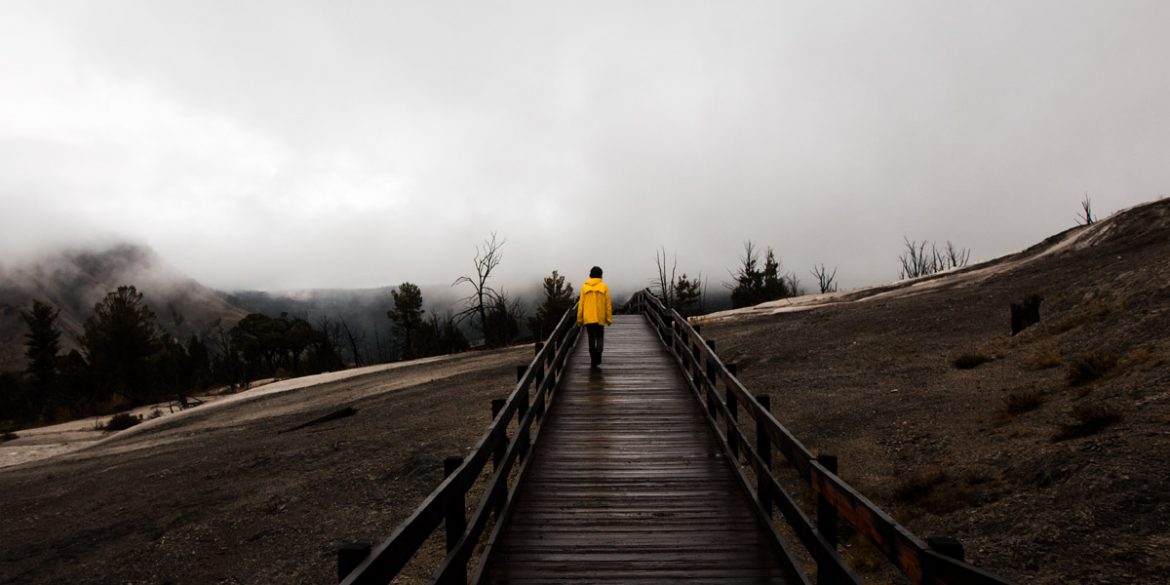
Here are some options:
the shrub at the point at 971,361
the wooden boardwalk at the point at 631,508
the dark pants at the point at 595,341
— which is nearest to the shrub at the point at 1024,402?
the shrub at the point at 971,361

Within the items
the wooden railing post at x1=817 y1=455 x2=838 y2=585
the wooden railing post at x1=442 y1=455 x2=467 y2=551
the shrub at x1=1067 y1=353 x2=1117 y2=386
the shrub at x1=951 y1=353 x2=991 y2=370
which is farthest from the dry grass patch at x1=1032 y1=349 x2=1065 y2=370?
the wooden railing post at x1=442 y1=455 x2=467 y2=551

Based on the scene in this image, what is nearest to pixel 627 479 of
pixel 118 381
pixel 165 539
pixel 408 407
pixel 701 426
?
pixel 701 426

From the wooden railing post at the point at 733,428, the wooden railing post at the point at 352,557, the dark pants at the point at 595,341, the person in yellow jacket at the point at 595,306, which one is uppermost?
the person in yellow jacket at the point at 595,306

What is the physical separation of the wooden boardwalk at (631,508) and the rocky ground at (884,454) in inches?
89.1

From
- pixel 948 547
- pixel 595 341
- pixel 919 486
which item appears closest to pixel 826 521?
pixel 948 547

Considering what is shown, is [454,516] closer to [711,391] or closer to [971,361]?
[711,391]

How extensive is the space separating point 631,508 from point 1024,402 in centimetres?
731

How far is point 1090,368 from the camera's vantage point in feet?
34.7

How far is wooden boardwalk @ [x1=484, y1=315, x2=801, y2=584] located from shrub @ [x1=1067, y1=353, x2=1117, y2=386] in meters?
6.17

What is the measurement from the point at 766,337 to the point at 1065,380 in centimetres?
1290

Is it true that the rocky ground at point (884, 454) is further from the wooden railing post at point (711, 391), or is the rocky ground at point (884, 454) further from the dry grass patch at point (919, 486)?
the wooden railing post at point (711, 391)

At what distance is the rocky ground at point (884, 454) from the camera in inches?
284

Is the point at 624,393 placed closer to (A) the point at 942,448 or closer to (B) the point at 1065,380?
(A) the point at 942,448

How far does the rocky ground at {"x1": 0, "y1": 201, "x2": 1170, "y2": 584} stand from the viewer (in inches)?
284
